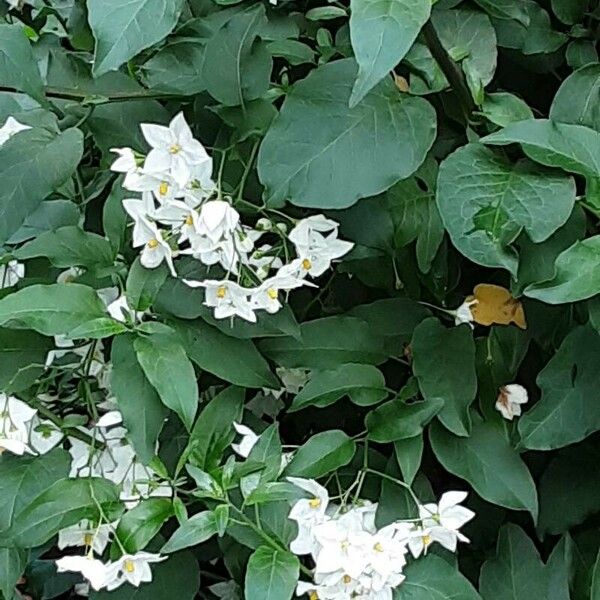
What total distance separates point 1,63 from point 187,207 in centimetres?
20

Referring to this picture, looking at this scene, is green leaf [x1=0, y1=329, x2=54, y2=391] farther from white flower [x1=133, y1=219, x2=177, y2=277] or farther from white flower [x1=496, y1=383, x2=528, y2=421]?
white flower [x1=496, y1=383, x2=528, y2=421]

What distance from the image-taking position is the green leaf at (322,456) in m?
0.78

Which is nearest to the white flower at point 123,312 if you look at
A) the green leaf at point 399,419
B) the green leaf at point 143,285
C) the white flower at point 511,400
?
the green leaf at point 143,285

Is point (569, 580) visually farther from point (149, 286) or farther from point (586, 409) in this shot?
point (149, 286)

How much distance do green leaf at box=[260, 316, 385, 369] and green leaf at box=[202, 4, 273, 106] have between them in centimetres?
20

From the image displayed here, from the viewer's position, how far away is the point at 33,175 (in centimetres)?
78

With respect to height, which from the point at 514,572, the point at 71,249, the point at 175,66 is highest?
the point at 175,66

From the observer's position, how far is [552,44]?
88 cm

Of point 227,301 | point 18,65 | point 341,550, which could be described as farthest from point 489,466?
point 18,65

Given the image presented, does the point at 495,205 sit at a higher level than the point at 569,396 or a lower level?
higher

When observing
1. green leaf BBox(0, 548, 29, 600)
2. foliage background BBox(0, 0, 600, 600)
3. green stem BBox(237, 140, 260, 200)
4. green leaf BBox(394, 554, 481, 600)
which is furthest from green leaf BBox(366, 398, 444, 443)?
green leaf BBox(0, 548, 29, 600)

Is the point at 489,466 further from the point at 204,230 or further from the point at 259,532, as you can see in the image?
the point at 204,230

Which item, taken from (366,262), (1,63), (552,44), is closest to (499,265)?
(366,262)

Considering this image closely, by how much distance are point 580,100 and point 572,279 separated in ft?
0.71
